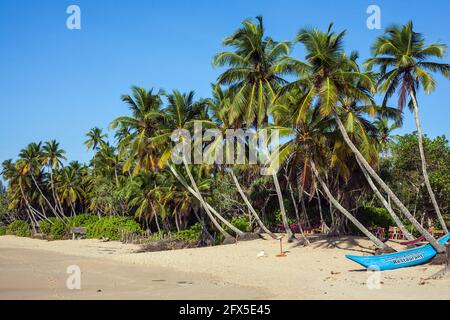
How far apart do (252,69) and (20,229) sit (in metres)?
42.5

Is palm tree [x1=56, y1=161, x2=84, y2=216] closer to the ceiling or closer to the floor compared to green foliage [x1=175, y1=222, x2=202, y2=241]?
closer to the ceiling

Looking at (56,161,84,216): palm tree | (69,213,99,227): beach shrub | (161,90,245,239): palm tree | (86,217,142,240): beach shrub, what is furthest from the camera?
(56,161,84,216): palm tree

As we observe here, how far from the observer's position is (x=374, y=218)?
92.2 feet

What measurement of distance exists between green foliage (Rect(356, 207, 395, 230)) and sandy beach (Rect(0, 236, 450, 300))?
630 centimetres

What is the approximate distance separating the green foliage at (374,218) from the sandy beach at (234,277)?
6303mm

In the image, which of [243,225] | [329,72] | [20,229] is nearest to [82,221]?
[20,229]

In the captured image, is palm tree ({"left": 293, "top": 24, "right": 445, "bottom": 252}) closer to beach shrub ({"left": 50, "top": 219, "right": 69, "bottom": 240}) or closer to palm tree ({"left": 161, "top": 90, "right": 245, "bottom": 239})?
palm tree ({"left": 161, "top": 90, "right": 245, "bottom": 239})

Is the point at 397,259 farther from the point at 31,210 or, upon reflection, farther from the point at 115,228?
the point at 31,210

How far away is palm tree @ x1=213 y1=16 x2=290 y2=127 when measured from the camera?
73.0 ft

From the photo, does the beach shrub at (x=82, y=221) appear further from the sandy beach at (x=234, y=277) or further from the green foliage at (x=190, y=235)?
the sandy beach at (x=234, y=277)

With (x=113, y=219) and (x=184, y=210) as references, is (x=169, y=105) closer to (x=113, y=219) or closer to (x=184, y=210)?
(x=184, y=210)

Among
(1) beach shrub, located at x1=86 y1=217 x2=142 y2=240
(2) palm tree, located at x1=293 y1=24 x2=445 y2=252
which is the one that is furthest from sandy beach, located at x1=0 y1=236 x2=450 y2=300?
(1) beach shrub, located at x1=86 y1=217 x2=142 y2=240
